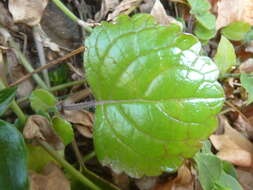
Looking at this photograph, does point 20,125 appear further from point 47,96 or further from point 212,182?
point 212,182

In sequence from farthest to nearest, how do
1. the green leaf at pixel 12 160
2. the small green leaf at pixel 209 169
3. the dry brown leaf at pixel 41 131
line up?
the small green leaf at pixel 209 169 → the dry brown leaf at pixel 41 131 → the green leaf at pixel 12 160

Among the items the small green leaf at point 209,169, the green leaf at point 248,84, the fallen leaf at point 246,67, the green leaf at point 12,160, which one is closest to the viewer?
the green leaf at point 12,160

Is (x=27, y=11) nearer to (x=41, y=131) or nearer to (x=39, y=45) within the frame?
(x=39, y=45)

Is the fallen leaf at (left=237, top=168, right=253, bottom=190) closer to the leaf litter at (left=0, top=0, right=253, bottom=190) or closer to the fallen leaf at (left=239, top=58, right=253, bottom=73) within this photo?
the leaf litter at (left=0, top=0, right=253, bottom=190)

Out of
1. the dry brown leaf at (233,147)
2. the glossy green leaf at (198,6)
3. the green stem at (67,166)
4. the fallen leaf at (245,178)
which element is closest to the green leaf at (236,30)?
the glossy green leaf at (198,6)

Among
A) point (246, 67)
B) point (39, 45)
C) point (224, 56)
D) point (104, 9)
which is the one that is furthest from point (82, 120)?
point (246, 67)

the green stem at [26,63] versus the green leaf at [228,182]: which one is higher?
the green stem at [26,63]

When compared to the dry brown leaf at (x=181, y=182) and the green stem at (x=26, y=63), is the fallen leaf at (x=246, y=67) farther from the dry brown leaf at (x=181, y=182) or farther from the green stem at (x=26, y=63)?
the green stem at (x=26, y=63)
